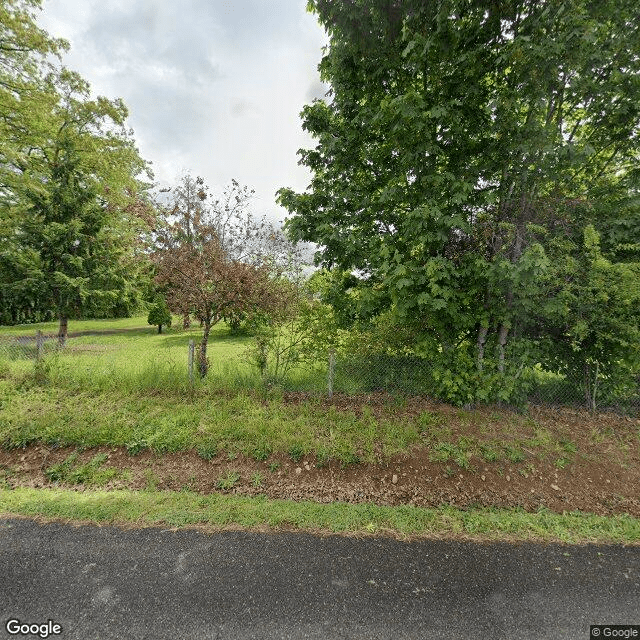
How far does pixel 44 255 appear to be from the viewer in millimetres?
10461

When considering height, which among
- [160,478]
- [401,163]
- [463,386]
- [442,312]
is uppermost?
[401,163]

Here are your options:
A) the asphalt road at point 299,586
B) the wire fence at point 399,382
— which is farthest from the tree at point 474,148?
the asphalt road at point 299,586

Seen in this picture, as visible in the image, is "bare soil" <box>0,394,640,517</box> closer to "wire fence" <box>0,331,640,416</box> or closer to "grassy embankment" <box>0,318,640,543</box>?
"grassy embankment" <box>0,318,640,543</box>

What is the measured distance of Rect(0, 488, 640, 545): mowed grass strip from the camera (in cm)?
295

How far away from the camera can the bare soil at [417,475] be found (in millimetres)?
3510

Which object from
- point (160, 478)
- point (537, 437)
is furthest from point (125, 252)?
point (537, 437)

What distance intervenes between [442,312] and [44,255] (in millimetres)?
13078

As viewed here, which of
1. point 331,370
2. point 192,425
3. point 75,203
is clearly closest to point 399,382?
point 331,370

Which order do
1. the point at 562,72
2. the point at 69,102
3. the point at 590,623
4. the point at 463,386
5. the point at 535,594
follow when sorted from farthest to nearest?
1. the point at 69,102
2. the point at 463,386
3. the point at 562,72
4. the point at 535,594
5. the point at 590,623

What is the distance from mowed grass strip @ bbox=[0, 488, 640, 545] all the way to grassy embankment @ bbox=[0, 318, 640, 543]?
11 millimetres

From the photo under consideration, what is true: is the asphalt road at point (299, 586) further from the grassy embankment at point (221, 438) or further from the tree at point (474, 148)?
the tree at point (474, 148)

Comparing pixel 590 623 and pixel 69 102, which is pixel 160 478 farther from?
pixel 69 102

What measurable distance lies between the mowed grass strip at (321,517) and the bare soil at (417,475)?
0.21 meters

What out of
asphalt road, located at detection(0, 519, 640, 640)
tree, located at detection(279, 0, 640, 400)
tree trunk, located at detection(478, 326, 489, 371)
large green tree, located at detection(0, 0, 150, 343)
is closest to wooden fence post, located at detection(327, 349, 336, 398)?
tree, located at detection(279, 0, 640, 400)
